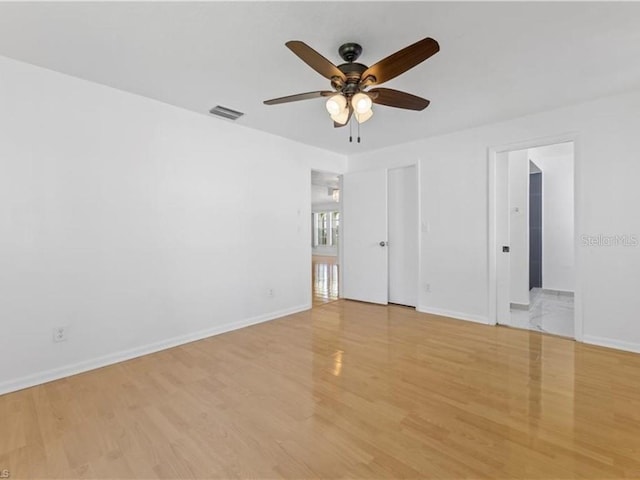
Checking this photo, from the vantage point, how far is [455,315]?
4066mm

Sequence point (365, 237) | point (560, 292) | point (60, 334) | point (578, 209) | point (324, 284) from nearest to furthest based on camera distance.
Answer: point (60, 334)
point (578, 209)
point (365, 237)
point (560, 292)
point (324, 284)

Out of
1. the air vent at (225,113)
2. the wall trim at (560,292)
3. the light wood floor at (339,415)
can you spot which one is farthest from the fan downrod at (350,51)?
the wall trim at (560,292)

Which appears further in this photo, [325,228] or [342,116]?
[325,228]

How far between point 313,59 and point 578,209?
3175 mm

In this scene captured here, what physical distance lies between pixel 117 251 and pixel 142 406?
55.8 inches

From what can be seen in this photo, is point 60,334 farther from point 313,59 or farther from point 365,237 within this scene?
point 365,237

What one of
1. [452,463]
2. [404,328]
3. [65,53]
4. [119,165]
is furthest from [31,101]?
[404,328]

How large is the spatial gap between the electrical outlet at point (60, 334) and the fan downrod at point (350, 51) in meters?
3.07

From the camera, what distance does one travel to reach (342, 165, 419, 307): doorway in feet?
15.3

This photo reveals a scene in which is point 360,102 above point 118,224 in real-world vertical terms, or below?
above

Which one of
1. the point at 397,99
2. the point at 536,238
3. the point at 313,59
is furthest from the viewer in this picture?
the point at 536,238

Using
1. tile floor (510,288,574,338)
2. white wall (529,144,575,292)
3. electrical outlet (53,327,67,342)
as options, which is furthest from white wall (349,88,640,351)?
electrical outlet (53,327,67,342)

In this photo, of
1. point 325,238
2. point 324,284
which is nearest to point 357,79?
point 324,284

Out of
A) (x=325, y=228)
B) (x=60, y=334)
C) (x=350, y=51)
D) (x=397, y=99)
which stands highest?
(x=350, y=51)
